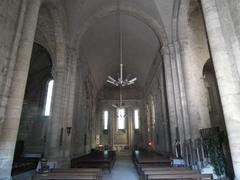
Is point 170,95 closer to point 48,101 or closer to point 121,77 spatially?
point 121,77

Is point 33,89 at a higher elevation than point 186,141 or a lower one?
higher

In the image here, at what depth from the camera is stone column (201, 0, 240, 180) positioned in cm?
427

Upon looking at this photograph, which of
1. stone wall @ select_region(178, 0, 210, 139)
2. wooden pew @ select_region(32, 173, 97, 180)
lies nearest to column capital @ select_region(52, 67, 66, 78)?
wooden pew @ select_region(32, 173, 97, 180)

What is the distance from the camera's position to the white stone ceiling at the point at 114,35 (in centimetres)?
1156

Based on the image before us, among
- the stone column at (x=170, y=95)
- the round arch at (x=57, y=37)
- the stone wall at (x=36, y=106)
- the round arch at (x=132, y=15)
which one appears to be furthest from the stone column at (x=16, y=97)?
the stone wall at (x=36, y=106)

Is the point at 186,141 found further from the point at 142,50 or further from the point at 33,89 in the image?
the point at 33,89

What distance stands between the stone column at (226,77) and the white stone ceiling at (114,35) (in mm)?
6549

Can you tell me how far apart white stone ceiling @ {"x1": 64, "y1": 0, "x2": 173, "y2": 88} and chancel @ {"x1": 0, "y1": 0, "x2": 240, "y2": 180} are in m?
0.09

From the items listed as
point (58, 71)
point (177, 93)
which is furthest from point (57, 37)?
point (177, 93)

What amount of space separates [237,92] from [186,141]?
5042mm

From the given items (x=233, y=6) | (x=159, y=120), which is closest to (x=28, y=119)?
(x=159, y=120)

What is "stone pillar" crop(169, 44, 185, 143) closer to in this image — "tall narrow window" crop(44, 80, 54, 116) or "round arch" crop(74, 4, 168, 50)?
"round arch" crop(74, 4, 168, 50)

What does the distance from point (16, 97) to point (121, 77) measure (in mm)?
5710

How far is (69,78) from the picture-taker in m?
10.8
